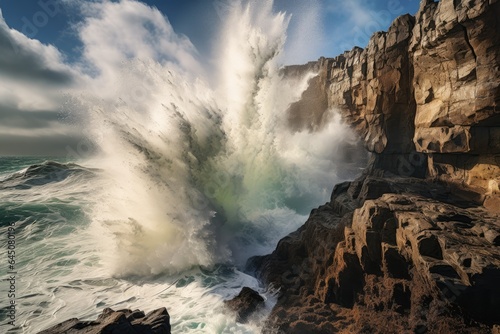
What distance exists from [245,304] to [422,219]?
485cm

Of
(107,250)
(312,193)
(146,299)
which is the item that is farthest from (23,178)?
(312,193)

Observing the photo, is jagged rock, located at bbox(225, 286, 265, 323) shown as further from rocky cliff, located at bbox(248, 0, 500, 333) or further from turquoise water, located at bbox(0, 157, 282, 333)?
rocky cliff, located at bbox(248, 0, 500, 333)

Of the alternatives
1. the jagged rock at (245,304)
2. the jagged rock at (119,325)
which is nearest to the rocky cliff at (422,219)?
the jagged rock at (245,304)

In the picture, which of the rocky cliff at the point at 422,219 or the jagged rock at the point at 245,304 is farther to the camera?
the jagged rock at the point at 245,304

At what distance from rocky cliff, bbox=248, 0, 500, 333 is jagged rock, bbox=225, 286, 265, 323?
588 mm

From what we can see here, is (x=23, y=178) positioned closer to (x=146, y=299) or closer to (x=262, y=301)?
(x=146, y=299)

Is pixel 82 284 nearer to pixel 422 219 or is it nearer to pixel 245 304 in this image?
pixel 245 304

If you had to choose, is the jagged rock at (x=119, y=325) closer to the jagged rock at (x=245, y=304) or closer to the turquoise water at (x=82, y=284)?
the turquoise water at (x=82, y=284)

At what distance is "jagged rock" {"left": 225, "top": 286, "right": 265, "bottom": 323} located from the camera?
645cm

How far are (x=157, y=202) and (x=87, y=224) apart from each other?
235 inches

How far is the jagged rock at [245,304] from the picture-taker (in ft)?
21.1

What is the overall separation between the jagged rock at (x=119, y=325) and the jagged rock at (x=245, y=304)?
2060 mm

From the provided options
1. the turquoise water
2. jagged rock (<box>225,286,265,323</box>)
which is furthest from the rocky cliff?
the turquoise water

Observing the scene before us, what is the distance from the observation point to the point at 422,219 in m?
5.77
